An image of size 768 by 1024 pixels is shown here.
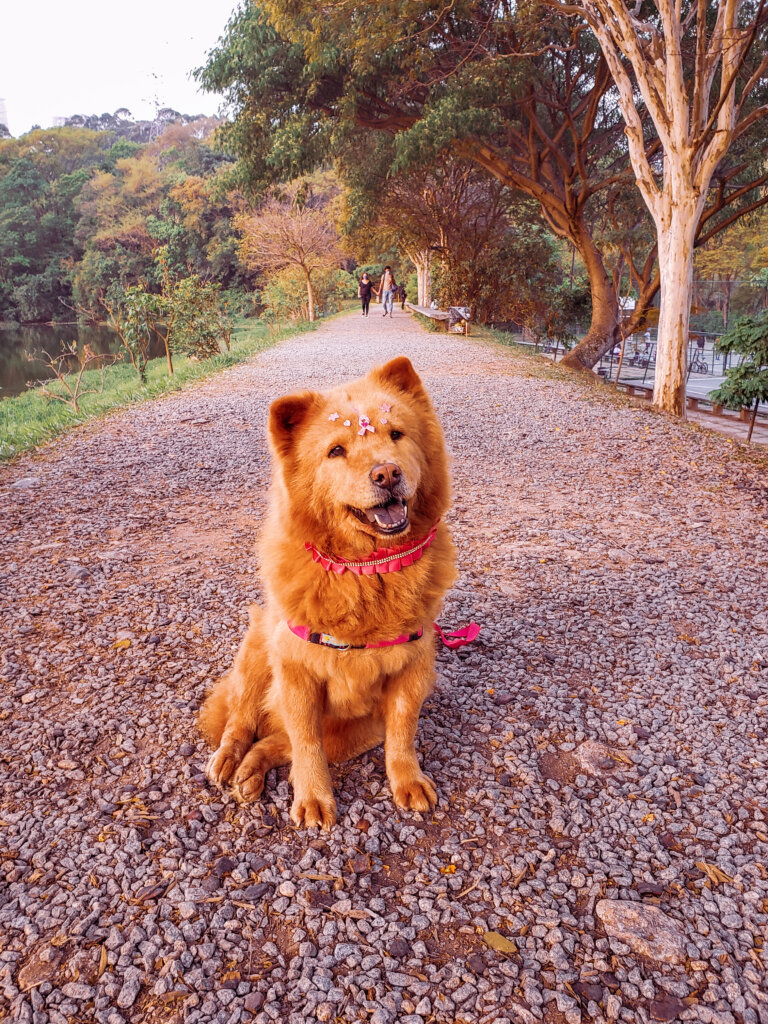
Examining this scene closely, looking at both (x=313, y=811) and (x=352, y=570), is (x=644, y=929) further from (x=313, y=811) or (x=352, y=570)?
(x=352, y=570)

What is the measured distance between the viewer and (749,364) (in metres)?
10.4

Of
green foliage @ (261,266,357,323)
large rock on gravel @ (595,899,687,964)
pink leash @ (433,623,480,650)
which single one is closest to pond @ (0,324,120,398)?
green foliage @ (261,266,357,323)

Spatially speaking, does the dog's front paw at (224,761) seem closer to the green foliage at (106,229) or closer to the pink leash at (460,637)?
the pink leash at (460,637)

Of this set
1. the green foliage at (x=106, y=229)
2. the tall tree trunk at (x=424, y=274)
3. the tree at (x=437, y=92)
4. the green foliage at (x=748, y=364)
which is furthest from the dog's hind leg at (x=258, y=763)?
the green foliage at (x=106, y=229)

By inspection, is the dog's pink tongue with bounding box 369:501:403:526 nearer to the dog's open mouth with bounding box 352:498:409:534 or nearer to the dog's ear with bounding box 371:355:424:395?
the dog's open mouth with bounding box 352:498:409:534

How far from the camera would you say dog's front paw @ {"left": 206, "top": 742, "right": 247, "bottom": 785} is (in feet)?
8.18

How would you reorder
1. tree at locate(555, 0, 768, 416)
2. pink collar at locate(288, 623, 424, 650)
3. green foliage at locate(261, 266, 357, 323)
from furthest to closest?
1. green foliage at locate(261, 266, 357, 323)
2. tree at locate(555, 0, 768, 416)
3. pink collar at locate(288, 623, 424, 650)

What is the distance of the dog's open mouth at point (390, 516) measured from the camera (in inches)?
79.7

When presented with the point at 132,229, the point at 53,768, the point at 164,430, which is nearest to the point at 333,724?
the point at 53,768

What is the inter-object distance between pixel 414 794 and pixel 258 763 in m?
0.62

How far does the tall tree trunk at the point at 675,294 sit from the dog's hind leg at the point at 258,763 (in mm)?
10224

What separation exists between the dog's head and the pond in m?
25.6

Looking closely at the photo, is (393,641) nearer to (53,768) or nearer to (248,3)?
(53,768)

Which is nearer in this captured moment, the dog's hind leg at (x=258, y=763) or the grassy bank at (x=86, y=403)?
the dog's hind leg at (x=258, y=763)
